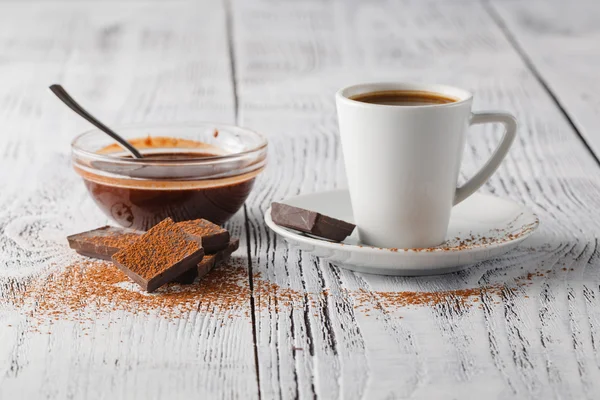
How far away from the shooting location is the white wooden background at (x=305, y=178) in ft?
3.23

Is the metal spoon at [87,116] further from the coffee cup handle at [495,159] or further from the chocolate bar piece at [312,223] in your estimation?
the coffee cup handle at [495,159]

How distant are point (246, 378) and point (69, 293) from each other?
0.32 meters

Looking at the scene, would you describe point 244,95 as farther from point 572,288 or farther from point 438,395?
point 438,395

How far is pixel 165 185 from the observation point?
4.42 ft

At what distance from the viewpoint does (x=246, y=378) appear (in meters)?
0.97

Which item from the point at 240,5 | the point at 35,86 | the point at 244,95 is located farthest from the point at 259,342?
the point at 240,5

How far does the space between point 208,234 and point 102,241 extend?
161mm

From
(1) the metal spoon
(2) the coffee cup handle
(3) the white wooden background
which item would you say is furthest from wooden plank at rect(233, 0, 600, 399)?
(1) the metal spoon

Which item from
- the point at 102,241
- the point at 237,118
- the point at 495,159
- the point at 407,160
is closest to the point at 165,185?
the point at 102,241

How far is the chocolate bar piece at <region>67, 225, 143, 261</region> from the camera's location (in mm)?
1258

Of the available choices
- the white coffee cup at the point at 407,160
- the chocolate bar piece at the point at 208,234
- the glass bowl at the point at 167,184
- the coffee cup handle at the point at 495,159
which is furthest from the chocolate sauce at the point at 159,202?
the coffee cup handle at the point at 495,159

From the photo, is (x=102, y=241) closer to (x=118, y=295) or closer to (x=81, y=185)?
(x=118, y=295)

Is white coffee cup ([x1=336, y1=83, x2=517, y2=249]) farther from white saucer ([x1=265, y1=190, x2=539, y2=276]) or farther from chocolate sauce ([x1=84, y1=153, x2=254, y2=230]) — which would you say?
chocolate sauce ([x1=84, y1=153, x2=254, y2=230])

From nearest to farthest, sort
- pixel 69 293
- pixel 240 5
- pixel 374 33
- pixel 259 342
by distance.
A: 1. pixel 259 342
2. pixel 69 293
3. pixel 374 33
4. pixel 240 5
